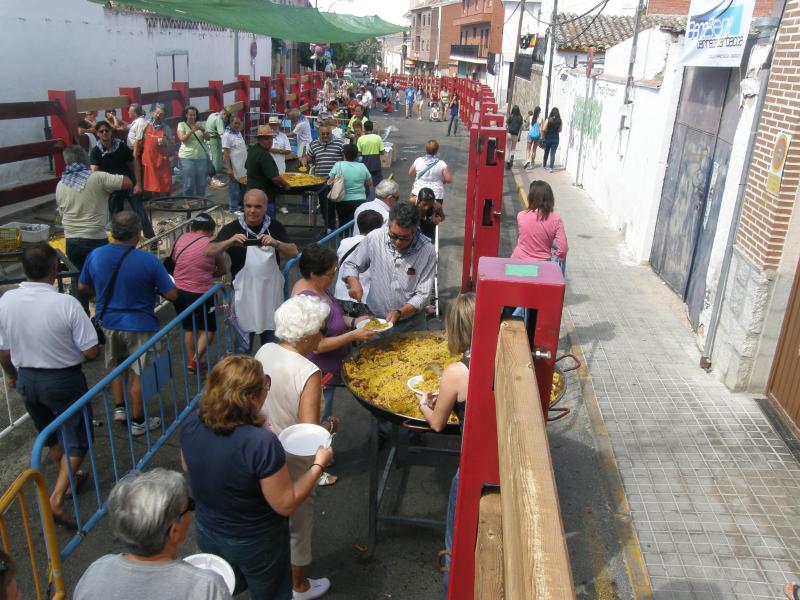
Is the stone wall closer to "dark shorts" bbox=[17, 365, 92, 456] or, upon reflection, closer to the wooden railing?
the wooden railing

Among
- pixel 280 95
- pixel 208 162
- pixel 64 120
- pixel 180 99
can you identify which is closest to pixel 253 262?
pixel 208 162

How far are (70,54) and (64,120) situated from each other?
3.67 m

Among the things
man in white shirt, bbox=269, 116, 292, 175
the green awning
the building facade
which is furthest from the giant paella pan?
the building facade

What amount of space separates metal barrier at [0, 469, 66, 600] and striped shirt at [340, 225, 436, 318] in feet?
9.42

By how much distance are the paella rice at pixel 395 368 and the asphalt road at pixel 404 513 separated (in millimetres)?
1125

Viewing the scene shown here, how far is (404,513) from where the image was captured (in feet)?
15.9

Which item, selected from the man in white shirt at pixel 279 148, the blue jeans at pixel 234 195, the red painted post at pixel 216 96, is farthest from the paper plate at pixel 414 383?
the red painted post at pixel 216 96

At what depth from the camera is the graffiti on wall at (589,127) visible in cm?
1623

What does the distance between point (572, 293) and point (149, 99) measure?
38.0ft

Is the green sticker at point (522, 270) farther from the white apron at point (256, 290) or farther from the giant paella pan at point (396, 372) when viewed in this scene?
the white apron at point (256, 290)

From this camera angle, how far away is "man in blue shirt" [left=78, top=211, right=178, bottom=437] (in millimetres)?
5020

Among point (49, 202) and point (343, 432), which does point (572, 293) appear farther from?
point (49, 202)

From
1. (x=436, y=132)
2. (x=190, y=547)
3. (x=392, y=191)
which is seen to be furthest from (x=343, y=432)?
(x=436, y=132)

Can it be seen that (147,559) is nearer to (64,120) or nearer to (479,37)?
(64,120)
